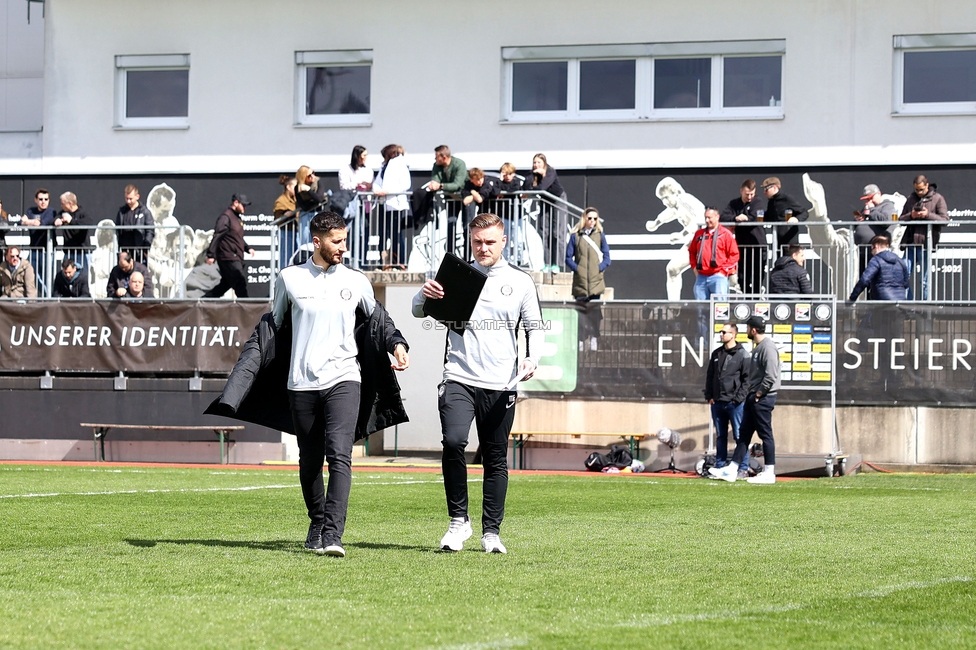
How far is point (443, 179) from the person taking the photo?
867 inches

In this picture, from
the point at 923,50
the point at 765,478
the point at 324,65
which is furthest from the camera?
the point at 324,65

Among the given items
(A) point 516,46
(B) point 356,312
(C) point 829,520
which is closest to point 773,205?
(A) point 516,46

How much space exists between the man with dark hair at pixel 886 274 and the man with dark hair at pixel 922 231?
21 centimetres

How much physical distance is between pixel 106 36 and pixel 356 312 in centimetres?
2208

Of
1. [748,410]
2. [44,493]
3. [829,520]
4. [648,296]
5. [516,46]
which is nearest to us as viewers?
[829,520]

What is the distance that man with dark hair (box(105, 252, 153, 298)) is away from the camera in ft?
75.9

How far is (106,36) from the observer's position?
29188 millimetres

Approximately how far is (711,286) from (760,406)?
3448 millimetres

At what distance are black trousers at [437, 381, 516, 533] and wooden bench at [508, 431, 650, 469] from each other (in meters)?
12.2

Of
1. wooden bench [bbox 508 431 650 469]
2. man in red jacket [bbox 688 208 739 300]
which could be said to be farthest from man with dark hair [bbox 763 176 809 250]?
wooden bench [bbox 508 431 650 469]

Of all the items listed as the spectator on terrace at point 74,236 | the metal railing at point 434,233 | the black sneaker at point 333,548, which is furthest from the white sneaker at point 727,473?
the spectator on terrace at point 74,236

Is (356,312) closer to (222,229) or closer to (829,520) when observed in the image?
(829,520)

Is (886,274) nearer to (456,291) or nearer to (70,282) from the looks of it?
(70,282)

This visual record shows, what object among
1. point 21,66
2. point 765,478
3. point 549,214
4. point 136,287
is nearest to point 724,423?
point 765,478
